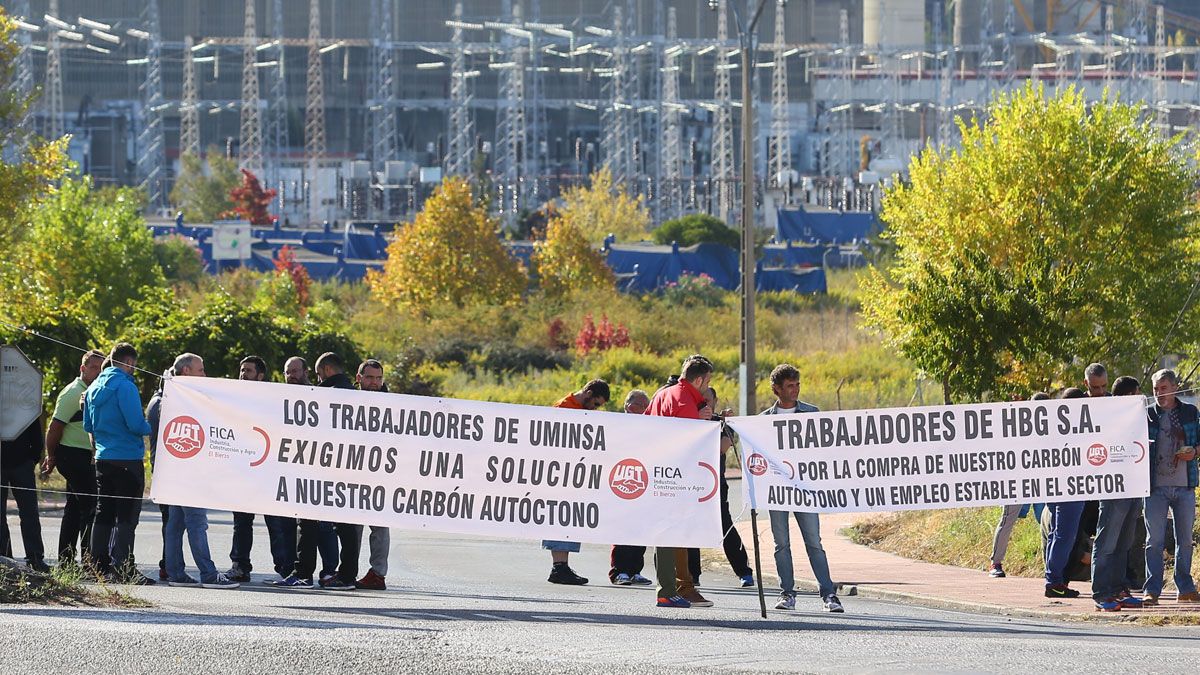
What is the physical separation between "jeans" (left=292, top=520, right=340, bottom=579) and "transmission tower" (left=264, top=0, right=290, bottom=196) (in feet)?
302

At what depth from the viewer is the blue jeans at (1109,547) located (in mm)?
12891

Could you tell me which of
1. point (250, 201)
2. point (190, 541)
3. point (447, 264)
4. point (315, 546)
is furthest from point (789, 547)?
point (250, 201)

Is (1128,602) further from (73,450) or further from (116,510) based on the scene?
(73,450)

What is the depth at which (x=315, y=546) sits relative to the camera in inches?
531

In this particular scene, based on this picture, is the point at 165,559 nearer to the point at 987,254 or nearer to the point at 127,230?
the point at 987,254

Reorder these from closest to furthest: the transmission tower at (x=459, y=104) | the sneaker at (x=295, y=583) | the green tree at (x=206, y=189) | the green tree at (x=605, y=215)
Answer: the sneaker at (x=295, y=583) → the green tree at (x=605, y=215) → the green tree at (x=206, y=189) → the transmission tower at (x=459, y=104)

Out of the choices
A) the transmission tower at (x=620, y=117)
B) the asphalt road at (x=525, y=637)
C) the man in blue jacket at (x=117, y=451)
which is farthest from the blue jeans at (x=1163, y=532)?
the transmission tower at (x=620, y=117)

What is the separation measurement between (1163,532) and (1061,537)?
2.41 feet

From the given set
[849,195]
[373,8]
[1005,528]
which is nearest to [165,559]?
[1005,528]

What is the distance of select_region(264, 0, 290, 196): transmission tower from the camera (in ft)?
350

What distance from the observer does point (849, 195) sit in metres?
102

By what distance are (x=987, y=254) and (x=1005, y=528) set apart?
10524mm

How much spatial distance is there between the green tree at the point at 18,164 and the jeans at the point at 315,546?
13550 millimetres

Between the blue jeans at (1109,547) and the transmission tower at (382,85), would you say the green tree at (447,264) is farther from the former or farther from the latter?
the transmission tower at (382,85)
